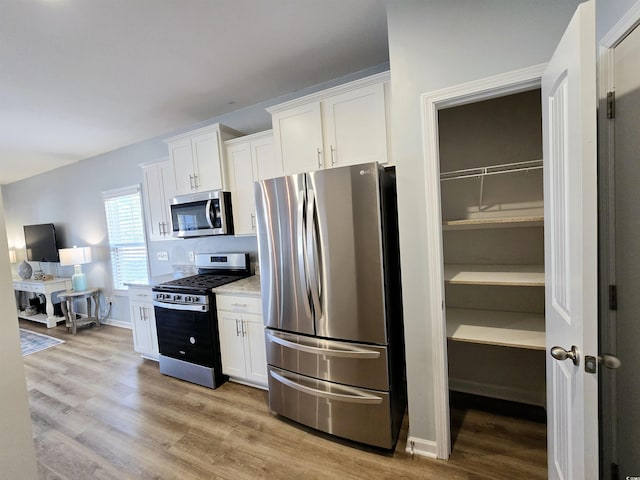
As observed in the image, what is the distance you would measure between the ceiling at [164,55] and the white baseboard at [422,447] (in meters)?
2.69

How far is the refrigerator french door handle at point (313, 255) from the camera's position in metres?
1.79

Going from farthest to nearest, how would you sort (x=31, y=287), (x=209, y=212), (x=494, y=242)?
(x=31, y=287) < (x=209, y=212) < (x=494, y=242)

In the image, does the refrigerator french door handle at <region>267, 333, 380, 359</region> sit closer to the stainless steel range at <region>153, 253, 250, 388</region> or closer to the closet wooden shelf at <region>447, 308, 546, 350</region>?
the closet wooden shelf at <region>447, 308, 546, 350</region>

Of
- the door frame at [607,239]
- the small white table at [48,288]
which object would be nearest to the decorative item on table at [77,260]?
the small white table at [48,288]

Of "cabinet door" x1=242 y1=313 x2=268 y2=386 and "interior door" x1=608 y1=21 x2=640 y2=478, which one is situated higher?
"interior door" x1=608 y1=21 x2=640 y2=478

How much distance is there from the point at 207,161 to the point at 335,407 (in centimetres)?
247

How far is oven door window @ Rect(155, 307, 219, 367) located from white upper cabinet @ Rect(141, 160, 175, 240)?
3.44 ft

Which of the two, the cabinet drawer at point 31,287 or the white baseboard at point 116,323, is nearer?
the white baseboard at point 116,323

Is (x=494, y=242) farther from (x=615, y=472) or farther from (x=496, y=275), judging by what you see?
(x=615, y=472)

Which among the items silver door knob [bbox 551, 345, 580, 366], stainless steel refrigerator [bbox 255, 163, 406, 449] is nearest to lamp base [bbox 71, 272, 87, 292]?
stainless steel refrigerator [bbox 255, 163, 406, 449]

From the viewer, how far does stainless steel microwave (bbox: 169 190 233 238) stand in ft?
9.05

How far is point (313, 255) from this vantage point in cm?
182

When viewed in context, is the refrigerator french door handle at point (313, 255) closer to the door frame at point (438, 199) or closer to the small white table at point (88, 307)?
the door frame at point (438, 199)

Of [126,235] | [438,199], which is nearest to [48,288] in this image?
[126,235]
